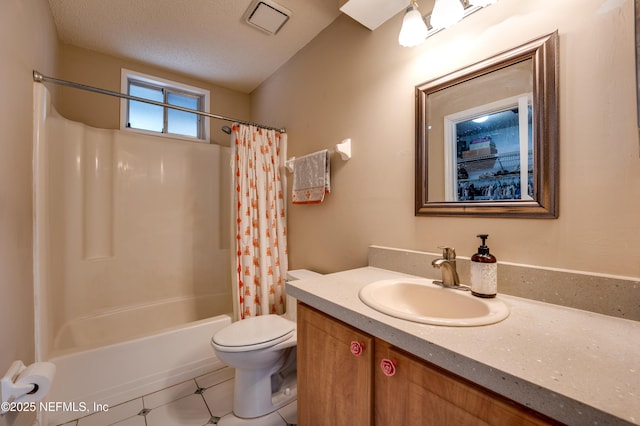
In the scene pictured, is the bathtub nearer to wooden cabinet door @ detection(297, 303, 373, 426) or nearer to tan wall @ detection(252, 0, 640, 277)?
tan wall @ detection(252, 0, 640, 277)

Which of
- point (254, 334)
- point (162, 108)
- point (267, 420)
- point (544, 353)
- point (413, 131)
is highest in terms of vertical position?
point (162, 108)

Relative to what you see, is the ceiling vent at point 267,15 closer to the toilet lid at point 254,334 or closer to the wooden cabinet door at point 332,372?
the wooden cabinet door at point 332,372

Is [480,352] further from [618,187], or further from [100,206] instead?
[100,206]

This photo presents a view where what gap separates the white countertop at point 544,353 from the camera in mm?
418

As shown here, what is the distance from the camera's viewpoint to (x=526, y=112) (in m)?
0.92

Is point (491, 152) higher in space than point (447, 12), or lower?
lower

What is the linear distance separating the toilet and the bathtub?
0.47 meters

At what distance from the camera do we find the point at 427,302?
1.03m

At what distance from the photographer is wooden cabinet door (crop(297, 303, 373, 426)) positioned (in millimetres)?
770

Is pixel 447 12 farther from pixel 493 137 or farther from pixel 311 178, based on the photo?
pixel 311 178

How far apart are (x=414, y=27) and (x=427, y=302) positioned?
1169 mm

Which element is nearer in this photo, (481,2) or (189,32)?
(481,2)

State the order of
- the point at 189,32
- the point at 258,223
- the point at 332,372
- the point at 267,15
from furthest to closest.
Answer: the point at 258,223, the point at 189,32, the point at 267,15, the point at 332,372

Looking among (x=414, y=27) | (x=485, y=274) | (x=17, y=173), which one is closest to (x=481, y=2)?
(x=414, y=27)
